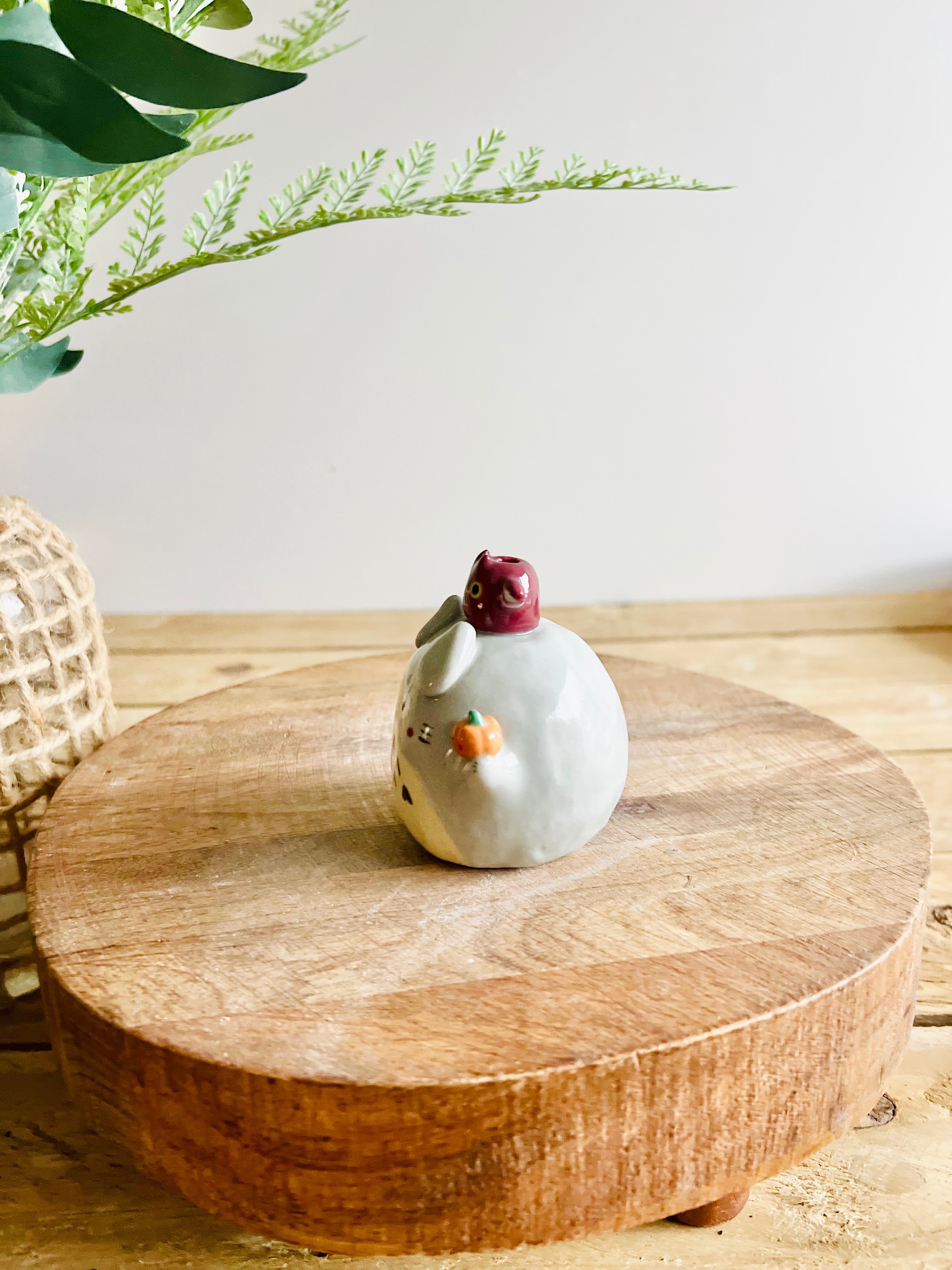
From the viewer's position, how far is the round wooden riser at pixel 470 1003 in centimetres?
48

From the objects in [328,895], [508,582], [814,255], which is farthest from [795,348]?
[328,895]

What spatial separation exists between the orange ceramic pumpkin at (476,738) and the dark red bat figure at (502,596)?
59 millimetres

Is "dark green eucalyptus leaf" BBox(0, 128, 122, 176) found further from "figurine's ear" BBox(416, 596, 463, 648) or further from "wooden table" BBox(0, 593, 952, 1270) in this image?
"wooden table" BBox(0, 593, 952, 1270)

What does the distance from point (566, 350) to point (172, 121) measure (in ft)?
3.24

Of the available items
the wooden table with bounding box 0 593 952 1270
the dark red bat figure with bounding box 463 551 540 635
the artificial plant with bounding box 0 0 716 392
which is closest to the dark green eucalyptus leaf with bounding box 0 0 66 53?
the artificial plant with bounding box 0 0 716 392

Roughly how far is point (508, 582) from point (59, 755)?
0.36 metres

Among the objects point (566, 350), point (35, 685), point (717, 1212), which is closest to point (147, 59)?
point (35, 685)

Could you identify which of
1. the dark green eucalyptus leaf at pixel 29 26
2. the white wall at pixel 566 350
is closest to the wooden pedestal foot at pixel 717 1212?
the dark green eucalyptus leaf at pixel 29 26

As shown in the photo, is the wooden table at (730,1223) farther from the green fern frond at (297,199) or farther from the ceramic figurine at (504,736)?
the green fern frond at (297,199)

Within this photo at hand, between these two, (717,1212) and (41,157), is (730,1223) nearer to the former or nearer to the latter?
(717,1212)

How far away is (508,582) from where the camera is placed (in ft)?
2.02

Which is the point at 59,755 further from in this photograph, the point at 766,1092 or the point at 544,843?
the point at 766,1092

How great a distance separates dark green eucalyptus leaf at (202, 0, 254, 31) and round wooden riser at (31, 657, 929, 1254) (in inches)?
17.9

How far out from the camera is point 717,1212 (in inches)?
26.2
